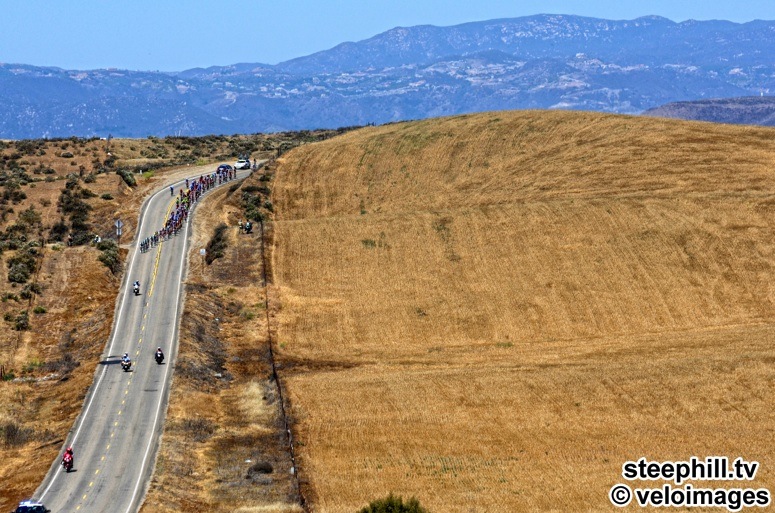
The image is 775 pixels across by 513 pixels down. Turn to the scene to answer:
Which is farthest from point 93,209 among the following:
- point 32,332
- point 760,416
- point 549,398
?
point 760,416

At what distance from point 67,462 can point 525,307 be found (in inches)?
1322

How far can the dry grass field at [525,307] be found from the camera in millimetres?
44188

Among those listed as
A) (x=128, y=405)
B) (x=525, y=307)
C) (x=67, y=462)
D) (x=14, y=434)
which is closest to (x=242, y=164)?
(x=525, y=307)

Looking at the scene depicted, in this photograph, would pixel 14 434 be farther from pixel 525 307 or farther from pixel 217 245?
pixel 217 245

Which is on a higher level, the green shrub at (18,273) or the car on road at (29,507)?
the green shrub at (18,273)

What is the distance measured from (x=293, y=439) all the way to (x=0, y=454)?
13.1 m

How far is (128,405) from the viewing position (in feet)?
166

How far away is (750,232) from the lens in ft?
248

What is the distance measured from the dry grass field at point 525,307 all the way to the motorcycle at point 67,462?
9.47 m

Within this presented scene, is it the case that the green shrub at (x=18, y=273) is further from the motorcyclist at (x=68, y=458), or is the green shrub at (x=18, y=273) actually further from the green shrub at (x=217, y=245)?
the motorcyclist at (x=68, y=458)

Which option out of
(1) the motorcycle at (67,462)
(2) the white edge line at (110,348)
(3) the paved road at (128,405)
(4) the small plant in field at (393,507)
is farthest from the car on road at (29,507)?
(4) the small plant in field at (393,507)

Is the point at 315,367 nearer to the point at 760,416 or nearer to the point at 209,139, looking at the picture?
the point at 760,416

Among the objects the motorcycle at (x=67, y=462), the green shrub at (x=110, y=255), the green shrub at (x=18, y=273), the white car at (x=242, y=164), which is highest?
the white car at (x=242, y=164)

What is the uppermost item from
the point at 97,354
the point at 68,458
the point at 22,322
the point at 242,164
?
the point at 242,164
